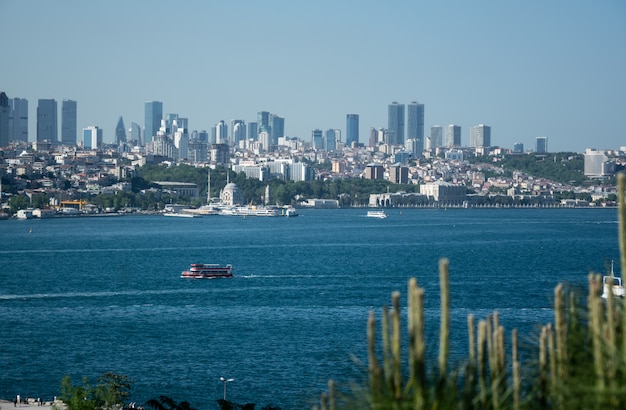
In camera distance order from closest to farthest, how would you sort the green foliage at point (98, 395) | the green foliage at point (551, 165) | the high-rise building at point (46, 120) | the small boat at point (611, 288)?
the small boat at point (611, 288) < the green foliage at point (98, 395) < the green foliage at point (551, 165) < the high-rise building at point (46, 120)

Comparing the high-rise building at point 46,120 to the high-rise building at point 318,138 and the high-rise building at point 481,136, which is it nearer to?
the high-rise building at point 318,138

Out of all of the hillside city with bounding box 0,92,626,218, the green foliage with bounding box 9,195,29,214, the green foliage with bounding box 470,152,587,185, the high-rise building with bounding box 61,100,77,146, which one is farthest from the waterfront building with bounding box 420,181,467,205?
the high-rise building with bounding box 61,100,77,146

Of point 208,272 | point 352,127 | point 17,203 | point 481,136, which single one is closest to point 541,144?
point 481,136

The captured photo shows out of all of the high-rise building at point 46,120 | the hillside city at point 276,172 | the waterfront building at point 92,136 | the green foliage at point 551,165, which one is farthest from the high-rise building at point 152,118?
the green foliage at point 551,165

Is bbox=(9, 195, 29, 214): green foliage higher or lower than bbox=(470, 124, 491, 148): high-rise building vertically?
lower

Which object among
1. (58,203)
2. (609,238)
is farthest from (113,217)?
(609,238)

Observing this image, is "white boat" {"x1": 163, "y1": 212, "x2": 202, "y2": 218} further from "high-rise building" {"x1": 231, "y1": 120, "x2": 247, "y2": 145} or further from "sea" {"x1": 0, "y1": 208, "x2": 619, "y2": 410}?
"high-rise building" {"x1": 231, "y1": 120, "x2": 247, "y2": 145}
